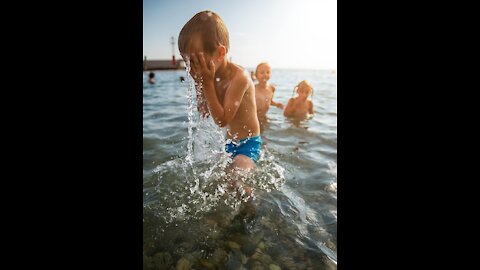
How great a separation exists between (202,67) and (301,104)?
5.34 m

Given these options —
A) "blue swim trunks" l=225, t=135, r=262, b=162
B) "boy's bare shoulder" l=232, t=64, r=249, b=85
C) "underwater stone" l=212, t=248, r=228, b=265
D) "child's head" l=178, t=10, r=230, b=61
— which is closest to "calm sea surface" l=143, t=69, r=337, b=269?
"underwater stone" l=212, t=248, r=228, b=265

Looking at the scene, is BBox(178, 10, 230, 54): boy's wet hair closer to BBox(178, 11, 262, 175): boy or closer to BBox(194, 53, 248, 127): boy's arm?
BBox(178, 11, 262, 175): boy

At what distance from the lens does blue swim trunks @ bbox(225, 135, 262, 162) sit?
3459mm

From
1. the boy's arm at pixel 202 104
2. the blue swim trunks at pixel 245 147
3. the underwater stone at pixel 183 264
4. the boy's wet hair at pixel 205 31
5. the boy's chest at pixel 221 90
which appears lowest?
the underwater stone at pixel 183 264

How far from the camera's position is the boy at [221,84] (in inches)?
104

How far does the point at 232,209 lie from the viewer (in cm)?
272

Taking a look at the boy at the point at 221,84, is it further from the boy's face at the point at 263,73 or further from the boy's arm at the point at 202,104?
the boy's face at the point at 263,73

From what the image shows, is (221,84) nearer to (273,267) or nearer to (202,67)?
(202,67)

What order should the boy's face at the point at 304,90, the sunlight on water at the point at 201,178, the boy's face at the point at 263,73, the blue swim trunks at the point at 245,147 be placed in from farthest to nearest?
the boy's face at the point at 304,90 → the boy's face at the point at 263,73 → the blue swim trunks at the point at 245,147 → the sunlight on water at the point at 201,178

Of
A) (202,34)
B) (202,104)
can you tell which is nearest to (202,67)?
(202,34)

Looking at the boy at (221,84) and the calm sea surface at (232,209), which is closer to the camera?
the calm sea surface at (232,209)

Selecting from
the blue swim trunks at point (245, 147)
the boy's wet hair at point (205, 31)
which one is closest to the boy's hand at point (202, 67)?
the boy's wet hair at point (205, 31)

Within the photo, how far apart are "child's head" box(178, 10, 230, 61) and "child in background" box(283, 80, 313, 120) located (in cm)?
501
